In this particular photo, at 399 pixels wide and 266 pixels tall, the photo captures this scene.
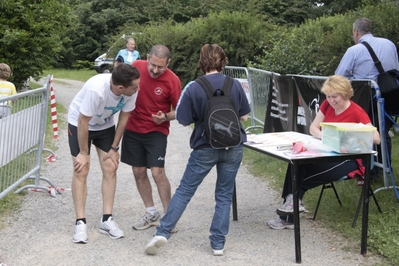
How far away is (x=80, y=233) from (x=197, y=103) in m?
1.70

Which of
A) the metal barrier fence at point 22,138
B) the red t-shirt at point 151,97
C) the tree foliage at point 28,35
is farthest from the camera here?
the tree foliage at point 28,35

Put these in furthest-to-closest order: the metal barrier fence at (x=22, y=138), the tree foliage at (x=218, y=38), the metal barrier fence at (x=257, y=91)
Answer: the tree foliage at (x=218, y=38)
the metal barrier fence at (x=257, y=91)
the metal barrier fence at (x=22, y=138)

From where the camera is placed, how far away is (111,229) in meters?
5.68

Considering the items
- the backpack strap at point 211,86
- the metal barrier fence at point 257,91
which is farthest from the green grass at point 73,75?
the backpack strap at point 211,86

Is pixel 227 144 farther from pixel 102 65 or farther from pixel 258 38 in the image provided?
pixel 102 65

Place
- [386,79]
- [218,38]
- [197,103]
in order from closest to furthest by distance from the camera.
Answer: [197,103], [386,79], [218,38]

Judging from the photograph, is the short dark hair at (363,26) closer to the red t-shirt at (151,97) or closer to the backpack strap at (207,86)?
the red t-shirt at (151,97)

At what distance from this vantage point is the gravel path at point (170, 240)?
199 inches

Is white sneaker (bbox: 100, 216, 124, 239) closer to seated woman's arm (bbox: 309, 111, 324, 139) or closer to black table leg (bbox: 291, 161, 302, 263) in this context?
black table leg (bbox: 291, 161, 302, 263)

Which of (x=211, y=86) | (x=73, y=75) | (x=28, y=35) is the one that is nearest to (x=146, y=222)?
(x=211, y=86)

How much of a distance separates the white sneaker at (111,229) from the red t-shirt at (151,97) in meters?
0.93

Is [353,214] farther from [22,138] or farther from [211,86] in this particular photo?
[22,138]

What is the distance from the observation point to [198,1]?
120ft

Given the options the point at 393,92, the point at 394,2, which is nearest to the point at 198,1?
the point at 394,2
